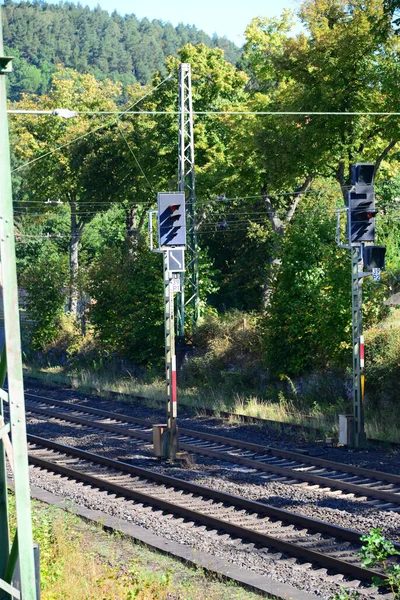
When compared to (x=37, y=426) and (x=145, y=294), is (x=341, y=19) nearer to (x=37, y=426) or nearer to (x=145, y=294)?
(x=145, y=294)

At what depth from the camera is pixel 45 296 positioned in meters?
39.3

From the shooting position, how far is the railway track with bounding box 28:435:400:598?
9875 millimetres

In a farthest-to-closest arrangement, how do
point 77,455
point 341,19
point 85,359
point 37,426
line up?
point 85,359 → point 341,19 → point 37,426 → point 77,455

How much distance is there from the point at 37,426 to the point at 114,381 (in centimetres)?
861

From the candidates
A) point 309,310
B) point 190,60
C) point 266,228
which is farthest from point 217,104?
point 309,310

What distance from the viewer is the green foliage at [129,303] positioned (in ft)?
99.9

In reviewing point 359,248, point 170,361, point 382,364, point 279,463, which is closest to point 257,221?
point 382,364

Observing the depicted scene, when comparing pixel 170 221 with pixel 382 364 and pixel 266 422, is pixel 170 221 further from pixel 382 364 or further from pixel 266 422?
pixel 382 364

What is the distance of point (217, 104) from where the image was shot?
41094mm

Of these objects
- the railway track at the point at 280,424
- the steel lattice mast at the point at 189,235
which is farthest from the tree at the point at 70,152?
the railway track at the point at 280,424

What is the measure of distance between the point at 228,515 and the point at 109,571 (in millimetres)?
3748

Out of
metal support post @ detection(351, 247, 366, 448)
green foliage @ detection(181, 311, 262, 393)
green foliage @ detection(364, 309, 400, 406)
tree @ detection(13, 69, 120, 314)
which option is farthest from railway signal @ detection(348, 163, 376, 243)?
tree @ detection(13, 69, 120, 314)

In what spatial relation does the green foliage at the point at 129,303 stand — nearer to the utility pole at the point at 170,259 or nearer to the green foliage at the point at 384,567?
the utility pole at the point at 170,259

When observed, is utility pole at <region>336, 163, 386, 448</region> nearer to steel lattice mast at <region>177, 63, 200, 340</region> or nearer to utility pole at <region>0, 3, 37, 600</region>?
steel lattice mast at <region>177, 63, 200, 340</region>
